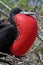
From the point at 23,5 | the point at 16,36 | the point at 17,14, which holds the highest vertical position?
the point at 17,14

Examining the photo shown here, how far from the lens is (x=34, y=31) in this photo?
1658 mm

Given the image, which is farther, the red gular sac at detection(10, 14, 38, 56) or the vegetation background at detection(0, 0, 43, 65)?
the vegetation background at detection(0, 0, 43, 65)

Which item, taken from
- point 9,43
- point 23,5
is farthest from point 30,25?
point 23,5

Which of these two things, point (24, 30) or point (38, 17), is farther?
point (38, 17)

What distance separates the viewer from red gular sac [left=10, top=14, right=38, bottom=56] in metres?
1.65

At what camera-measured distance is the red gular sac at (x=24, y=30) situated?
165cm

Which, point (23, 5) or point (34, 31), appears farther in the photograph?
point (23, 5)

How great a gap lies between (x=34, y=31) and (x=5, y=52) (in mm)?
209

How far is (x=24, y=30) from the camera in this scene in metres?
1.65

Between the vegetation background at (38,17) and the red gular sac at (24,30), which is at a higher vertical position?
the red gular sac at (24,30)

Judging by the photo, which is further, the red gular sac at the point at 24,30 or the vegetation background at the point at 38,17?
the vegetation background at the point at 38,17

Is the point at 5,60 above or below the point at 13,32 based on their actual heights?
below

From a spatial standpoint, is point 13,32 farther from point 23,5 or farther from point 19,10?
point 23,5

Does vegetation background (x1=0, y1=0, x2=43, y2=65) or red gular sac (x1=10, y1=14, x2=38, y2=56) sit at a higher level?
red gular sac (x1=10, y1=14, x2=38, y2=56)
